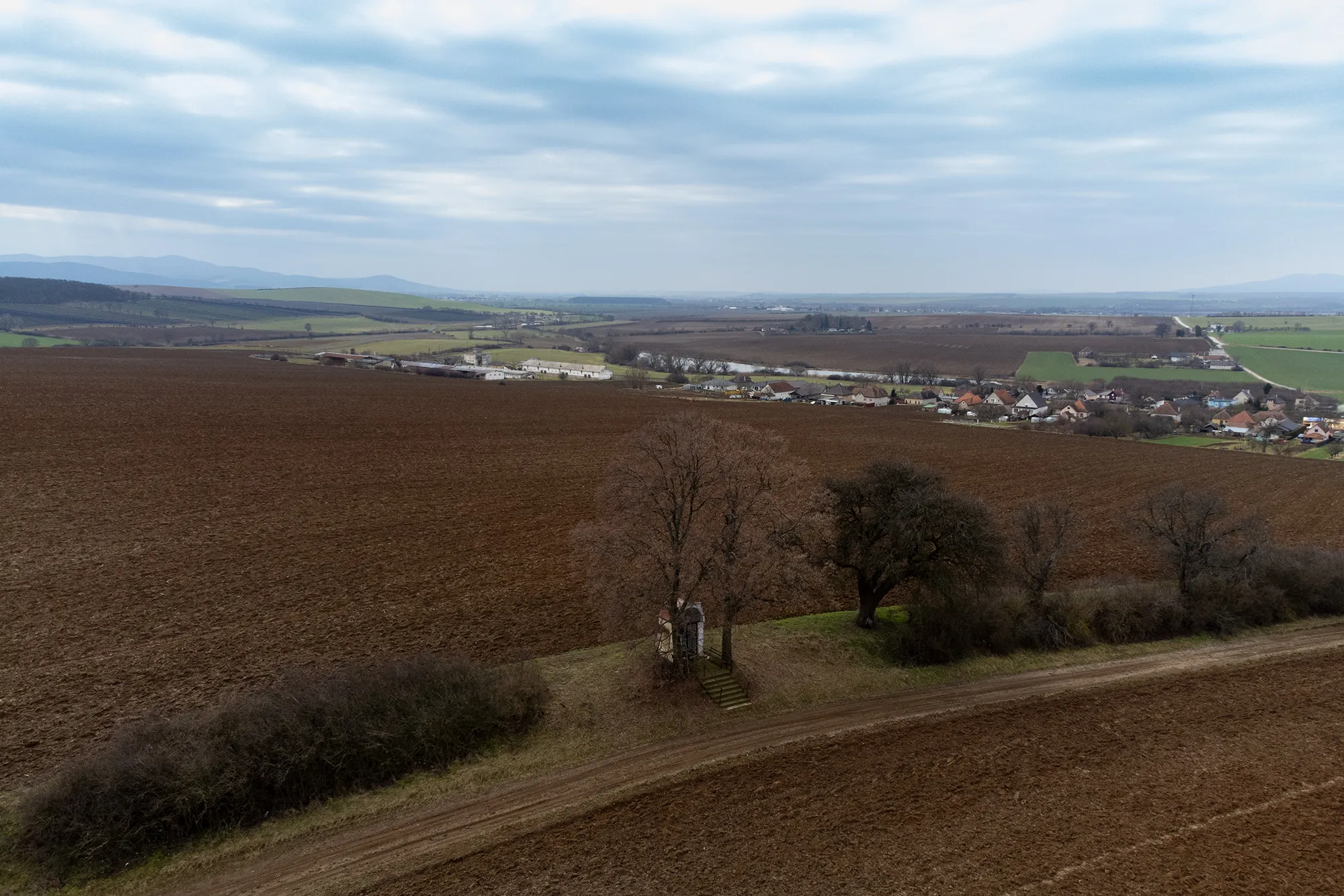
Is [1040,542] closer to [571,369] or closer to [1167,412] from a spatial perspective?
[1167,412]

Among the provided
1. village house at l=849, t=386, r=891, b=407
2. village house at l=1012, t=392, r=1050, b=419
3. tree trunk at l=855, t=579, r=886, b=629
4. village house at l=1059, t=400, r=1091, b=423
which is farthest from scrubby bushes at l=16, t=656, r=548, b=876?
village house at l=849, t=386, r=891, b=407

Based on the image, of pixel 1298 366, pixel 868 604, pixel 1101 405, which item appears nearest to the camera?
pixel 868 604

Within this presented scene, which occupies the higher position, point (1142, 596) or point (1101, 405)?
→ point (1101, 405)

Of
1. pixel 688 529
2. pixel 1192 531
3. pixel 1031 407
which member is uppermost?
pixel 688 529

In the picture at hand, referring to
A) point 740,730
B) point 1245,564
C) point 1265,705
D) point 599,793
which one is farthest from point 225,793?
point 1245,564

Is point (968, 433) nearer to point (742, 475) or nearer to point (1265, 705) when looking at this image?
point (1265, 705)

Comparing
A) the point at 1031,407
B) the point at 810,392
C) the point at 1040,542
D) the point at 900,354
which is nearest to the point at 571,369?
the point at 810,392
